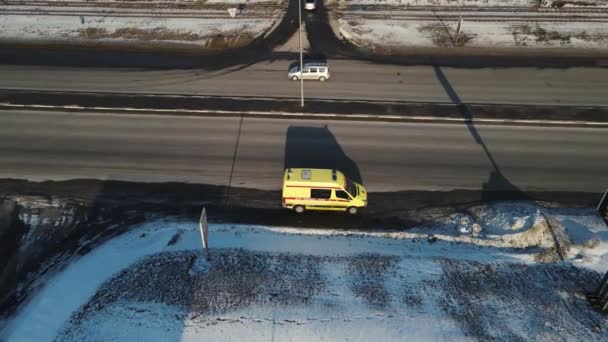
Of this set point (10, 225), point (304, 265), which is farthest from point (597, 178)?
point (10, 225)

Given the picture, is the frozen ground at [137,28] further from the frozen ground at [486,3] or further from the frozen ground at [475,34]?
the frozen ground at [486,3]

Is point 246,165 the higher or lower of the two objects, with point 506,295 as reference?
higher

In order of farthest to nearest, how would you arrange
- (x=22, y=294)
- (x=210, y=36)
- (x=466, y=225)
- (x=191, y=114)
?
1. (x=210, y=36)
2. (x=191, y=114)
3. (x=466, y=225)
4. (x=22, y=294)

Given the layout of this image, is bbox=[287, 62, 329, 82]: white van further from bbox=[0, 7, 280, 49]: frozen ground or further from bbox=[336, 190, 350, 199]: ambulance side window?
bbox=[336, 190, 350, 199]: ambulance side window

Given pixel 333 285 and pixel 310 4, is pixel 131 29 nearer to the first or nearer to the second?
pixel 310 4

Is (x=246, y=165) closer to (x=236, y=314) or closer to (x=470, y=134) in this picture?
(x=236, y=314)

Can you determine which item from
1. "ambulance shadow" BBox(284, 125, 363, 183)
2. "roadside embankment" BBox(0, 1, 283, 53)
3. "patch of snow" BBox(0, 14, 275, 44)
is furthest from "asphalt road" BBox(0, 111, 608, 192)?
"patch of snow" BBox(0, 14, 275, 44)
